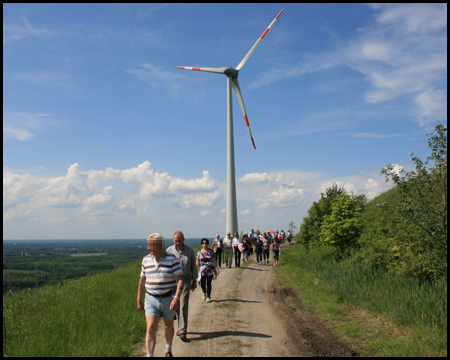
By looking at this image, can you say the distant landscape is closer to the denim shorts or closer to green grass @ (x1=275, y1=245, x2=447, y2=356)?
the denim shorts

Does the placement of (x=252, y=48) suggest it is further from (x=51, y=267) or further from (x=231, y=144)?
(x=51, y=267)

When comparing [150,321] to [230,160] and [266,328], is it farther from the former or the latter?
[230,160]

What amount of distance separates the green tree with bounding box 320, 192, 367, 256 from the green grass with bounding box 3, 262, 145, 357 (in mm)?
12698

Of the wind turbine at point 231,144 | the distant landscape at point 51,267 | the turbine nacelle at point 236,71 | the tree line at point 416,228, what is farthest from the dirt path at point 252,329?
the turbine nacelle at point 236,71

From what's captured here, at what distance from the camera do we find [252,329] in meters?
8.59

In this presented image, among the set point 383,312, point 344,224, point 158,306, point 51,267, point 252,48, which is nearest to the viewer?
point 158,306

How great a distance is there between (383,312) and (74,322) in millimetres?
7746

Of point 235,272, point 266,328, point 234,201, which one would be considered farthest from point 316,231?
point 266,328

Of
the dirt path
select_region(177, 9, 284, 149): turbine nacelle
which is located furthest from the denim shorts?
select_region(177, 9, 284, 149): turbine nacelle

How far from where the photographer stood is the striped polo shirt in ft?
20.5

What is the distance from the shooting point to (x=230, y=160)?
1257 inches

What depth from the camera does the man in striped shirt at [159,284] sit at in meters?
6.22

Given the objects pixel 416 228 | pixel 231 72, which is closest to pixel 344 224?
pixel 416 228

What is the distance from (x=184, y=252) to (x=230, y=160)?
23.7m
